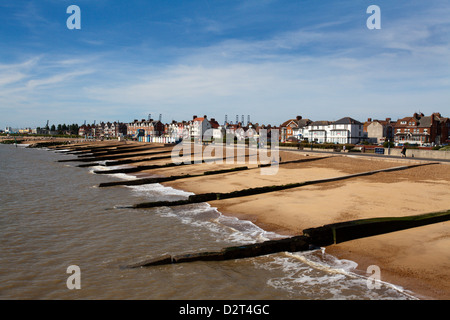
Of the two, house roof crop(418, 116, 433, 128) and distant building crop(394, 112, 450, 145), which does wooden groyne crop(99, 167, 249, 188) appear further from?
house roof crop(418, 116, 433, 128)

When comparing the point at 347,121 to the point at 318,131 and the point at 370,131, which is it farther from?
the point at 370,131

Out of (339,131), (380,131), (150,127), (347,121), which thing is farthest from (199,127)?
(380,131)

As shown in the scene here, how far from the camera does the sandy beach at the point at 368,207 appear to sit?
10367 mm

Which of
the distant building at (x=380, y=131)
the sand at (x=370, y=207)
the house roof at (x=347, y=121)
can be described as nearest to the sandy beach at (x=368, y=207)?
the sand at (x=370, y=207)

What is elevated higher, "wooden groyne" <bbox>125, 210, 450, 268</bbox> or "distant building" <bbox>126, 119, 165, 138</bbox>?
"distant building" <bbox>126, 119, 165, 138</bbox>

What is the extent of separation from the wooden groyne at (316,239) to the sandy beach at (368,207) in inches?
11.3

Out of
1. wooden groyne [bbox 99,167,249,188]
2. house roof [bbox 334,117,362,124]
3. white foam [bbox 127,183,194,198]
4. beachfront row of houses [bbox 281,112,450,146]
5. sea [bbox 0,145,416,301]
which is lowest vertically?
sea [bbox 0,145,416,301]

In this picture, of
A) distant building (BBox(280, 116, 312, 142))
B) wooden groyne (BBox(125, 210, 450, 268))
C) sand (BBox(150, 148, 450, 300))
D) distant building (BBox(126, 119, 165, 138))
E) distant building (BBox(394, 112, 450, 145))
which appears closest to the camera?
sand (BBox(150, 148, 450, 300))

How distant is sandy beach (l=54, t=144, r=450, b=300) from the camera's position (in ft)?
34.0

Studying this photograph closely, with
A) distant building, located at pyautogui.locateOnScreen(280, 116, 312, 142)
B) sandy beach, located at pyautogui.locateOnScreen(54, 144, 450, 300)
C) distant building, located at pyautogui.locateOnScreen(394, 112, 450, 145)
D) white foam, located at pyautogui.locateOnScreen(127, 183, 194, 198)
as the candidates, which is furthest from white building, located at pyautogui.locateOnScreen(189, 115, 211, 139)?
white foam, located at pyautogui.locateOnScreen(127, 183, 194, 198)

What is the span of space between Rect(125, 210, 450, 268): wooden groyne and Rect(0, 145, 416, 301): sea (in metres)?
0.28
